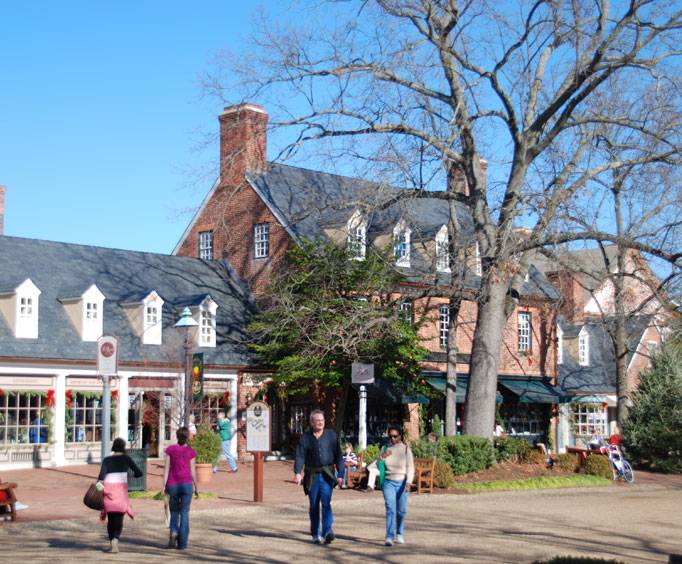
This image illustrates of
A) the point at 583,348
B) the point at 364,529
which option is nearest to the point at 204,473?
the point at 364,529

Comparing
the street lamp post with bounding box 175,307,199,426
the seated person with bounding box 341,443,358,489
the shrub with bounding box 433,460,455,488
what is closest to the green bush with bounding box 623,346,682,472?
the shrub with bounding box 433,460,455,488

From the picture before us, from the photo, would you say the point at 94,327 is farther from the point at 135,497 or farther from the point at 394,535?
the point at 394,535

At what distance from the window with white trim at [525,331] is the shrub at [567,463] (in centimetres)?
1247

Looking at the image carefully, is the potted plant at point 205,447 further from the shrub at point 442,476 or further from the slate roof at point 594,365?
the slate roof at point 594,365

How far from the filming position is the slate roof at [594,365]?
42.5m

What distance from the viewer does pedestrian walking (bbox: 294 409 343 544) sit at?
44.9 ft

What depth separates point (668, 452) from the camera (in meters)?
31.8

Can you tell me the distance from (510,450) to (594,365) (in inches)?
775

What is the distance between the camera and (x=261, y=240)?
35625 millimetres

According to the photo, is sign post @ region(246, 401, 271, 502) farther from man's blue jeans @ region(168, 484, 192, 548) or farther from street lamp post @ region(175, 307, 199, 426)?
Answer: man's blue jeans @ region(168, 484, 192, 548)

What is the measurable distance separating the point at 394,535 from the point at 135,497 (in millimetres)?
7688

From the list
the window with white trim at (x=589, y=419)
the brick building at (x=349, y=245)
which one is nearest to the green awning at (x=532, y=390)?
the brick building at (x=349, y=245)

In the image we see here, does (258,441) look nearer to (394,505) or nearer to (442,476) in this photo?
(442,476)

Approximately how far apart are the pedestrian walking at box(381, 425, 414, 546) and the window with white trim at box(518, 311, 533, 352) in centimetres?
2633
